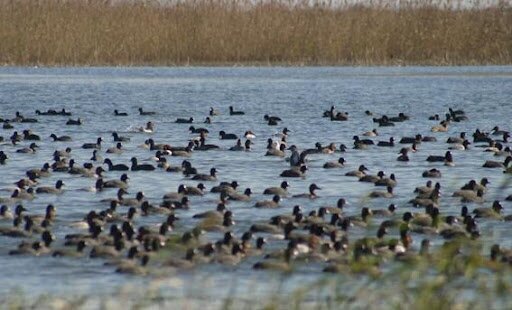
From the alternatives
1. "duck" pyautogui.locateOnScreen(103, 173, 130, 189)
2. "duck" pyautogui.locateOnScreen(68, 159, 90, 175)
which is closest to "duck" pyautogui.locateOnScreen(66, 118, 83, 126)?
"duck" pyautogui.locateOnScreen(68, 159, 90, 175)

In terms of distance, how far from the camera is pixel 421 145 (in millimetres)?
31266

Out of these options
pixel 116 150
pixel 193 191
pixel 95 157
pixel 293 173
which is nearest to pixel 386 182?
pixel 293 173

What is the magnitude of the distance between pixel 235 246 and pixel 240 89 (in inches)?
1500

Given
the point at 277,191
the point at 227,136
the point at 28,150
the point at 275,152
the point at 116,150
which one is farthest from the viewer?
the point at 227,136

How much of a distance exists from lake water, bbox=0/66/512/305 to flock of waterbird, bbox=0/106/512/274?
178mm

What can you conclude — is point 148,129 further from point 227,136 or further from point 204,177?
point 204,177

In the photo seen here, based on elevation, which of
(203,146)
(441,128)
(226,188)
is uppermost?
(226,188)

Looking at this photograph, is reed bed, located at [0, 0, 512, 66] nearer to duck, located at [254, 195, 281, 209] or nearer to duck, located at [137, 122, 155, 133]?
duck, located at [137, 122, 155, 133]

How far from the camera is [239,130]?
3628 cm

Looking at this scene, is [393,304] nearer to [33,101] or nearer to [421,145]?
[421,145]

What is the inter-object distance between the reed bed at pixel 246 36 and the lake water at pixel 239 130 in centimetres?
118

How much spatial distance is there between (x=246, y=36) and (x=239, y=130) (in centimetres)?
1744

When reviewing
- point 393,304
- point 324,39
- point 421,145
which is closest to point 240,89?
point 324,39

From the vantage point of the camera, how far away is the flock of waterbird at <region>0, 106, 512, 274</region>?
15.2m
